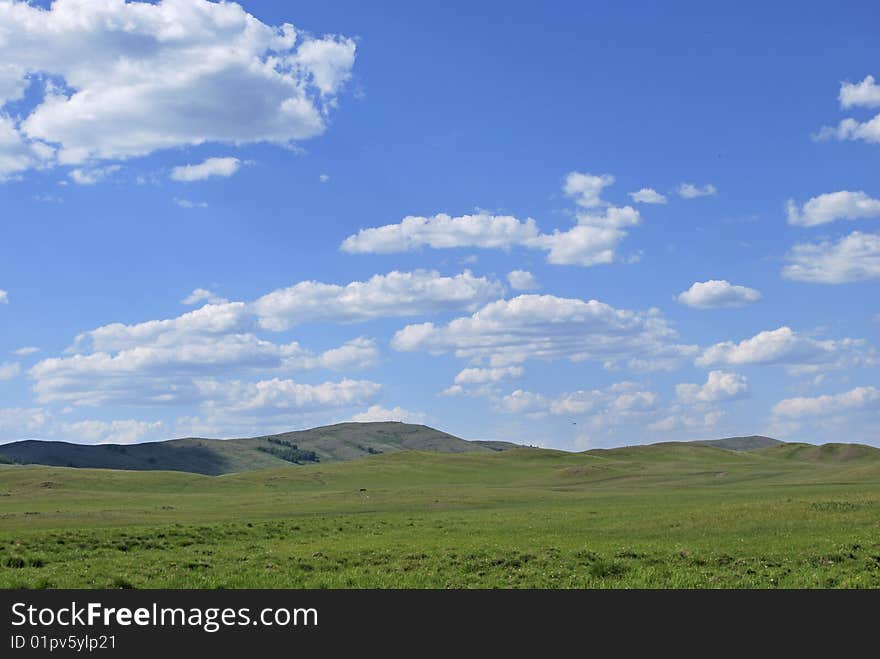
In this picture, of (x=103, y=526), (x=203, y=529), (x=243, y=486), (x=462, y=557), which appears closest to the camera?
(x=462, y=557)

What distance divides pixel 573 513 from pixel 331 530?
16805mm

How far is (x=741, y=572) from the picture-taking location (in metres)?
26.6

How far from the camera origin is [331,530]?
4800 cm
